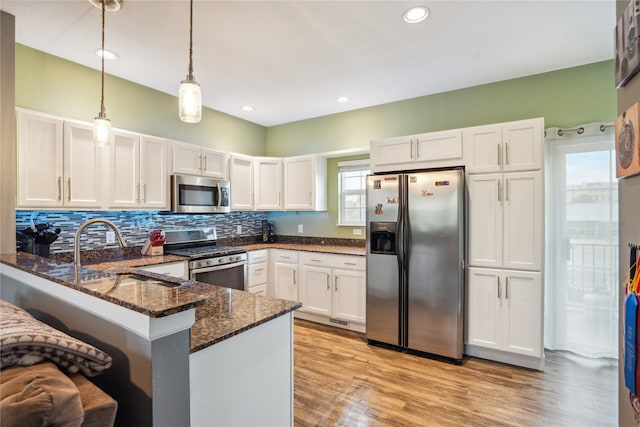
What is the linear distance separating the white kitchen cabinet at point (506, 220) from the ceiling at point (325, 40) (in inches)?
43.2

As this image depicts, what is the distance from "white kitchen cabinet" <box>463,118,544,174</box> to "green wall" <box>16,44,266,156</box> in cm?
310

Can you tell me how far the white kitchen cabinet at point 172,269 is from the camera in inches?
113

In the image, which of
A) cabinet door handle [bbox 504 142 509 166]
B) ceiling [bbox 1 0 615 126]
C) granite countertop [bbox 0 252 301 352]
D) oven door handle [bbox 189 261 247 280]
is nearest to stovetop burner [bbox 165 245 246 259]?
oven door handle [bbox 189 261 247 280]

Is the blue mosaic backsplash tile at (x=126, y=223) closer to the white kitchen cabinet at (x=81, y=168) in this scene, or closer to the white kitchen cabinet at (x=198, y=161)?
the white kitchen cabinet at (x=81, y=168)

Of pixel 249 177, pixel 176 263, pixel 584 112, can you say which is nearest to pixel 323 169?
pixel 249 177

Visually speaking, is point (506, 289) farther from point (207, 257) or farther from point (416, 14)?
point (207, 257)

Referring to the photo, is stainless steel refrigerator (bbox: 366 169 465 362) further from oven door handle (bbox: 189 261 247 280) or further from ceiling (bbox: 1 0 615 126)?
oven door handle (bbox: 189 261 247 280)

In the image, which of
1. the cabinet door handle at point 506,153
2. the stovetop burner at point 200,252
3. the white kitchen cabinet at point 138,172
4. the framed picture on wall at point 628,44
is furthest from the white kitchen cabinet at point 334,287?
the framed picture on wall at point 628,44

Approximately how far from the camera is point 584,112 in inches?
114

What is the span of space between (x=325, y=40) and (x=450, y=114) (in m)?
1.79

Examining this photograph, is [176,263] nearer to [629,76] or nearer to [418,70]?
[418,70]

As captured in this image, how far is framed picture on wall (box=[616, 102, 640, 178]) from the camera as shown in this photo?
1.13 metres

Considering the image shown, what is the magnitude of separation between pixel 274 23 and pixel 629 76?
2.05m

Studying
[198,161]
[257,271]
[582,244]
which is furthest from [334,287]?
[582,244]
